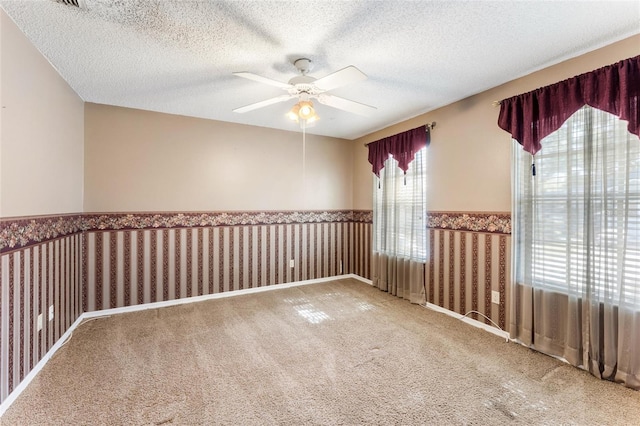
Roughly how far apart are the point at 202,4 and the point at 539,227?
312 centimetres

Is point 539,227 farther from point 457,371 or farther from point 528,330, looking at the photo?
point 457,371

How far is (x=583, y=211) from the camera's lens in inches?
86.2

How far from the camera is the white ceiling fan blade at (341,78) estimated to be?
1912 mm

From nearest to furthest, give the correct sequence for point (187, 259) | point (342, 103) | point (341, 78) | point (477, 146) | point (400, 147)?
point (341, 78), point (342, 103), point (477, 146), point (187, 259), point (400, 147)

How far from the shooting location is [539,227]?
248 cm

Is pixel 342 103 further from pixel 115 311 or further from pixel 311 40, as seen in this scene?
pixel 115 311

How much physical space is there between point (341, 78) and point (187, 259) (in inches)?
123

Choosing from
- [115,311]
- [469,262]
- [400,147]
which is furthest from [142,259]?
[469,262]

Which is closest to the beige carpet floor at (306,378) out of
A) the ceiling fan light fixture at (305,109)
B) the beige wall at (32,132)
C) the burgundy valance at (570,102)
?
the beige wall at (32,132)

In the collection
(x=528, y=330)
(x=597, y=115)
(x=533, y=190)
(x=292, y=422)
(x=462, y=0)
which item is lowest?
(x=292, y=422)

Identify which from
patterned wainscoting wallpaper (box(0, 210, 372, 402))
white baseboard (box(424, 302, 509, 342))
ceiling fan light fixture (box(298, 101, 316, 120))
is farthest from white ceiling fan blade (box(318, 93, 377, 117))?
white baseboard (box(424, 302, 509, 342))

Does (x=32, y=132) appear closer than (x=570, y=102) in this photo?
Yes

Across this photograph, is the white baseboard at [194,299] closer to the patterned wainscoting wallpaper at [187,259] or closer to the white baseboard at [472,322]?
the patterned wainscoting wallpaper at [187,259]

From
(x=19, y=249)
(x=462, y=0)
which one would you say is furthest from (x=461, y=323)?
(x=19, y=249)
